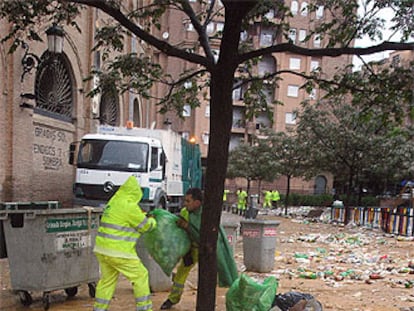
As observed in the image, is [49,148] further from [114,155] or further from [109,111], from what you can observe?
[109,111]

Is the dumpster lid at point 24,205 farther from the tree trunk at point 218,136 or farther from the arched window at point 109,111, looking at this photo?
the arched window at point 109,111

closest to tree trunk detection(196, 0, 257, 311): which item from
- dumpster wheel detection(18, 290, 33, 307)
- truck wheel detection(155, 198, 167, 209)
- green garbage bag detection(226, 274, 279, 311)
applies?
green garbage bag detection(226, 274, 279, 311)

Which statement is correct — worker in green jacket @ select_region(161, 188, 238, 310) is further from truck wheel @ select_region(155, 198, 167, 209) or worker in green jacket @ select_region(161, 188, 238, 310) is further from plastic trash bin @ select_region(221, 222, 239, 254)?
truck wheel @ select_region(155, 198, 167, 209)

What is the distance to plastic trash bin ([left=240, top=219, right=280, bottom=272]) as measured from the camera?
326 inches

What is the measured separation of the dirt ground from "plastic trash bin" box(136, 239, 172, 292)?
0.11 metres

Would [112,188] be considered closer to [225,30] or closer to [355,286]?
[355,286]

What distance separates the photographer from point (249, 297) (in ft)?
14.6

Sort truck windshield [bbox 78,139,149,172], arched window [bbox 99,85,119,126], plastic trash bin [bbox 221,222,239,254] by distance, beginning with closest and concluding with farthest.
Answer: plastic trash bin [bbox 221,222,239,254] < truck windshield [bbox 78,139,149,172] < arched window [bbox 99,85,119,126]

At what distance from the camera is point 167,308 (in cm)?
550

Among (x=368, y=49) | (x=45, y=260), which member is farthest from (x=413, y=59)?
(x=45, y=260)

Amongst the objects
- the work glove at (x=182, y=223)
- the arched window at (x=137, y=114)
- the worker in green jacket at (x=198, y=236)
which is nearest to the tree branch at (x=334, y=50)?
the worker in green jacket at (x=198, y=236)

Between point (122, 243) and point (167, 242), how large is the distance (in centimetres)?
69

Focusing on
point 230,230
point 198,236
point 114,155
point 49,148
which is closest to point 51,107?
point 49,148

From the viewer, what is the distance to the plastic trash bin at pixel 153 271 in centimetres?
630
